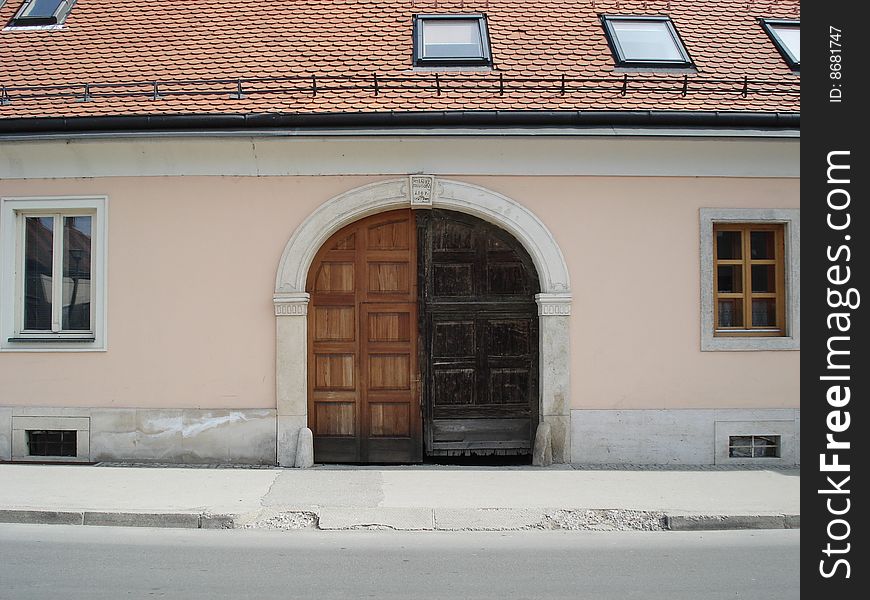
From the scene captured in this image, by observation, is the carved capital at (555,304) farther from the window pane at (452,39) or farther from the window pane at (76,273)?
the window pane at (76,273)

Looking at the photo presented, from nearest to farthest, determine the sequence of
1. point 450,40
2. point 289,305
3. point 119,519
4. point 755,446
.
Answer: point 119,519
point 289,305
point 755,446
point 450,40

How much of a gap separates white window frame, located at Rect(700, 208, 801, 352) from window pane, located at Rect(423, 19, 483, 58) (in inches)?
138

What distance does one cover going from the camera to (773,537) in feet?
20.7

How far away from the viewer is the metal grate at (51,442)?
348 inches

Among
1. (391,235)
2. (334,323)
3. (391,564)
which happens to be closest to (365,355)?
(334,323)

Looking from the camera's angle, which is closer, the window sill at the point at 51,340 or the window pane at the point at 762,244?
the window sill at the point at 51,340

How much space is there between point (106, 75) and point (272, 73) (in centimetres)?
203

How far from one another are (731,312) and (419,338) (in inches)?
144

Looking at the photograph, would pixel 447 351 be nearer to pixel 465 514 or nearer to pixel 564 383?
pixel 564 383

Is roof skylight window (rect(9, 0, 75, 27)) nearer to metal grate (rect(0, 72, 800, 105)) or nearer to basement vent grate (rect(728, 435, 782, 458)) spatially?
metal grate (rect(0, 72, 800, 105))

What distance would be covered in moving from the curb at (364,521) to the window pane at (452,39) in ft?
19.0

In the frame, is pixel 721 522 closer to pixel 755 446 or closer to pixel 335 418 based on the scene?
pixel 755 446

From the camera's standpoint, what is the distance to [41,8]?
11.2 metres

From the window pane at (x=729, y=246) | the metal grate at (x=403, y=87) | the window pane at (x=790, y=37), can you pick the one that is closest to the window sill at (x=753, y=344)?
the window pane at (x=729, y=246)
